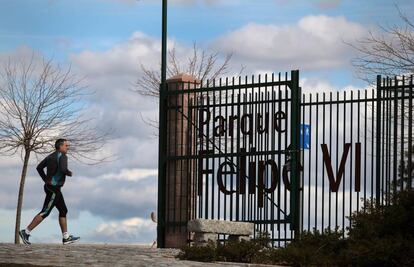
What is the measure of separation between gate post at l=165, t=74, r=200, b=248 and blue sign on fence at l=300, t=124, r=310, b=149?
2.72m

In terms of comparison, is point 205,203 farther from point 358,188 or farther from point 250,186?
point 358,188

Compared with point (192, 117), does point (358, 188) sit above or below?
below

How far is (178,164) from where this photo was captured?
782 inches

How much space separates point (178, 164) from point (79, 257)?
612 centimetres

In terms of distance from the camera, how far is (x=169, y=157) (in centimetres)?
1992

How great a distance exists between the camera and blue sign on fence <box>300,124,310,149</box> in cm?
1797

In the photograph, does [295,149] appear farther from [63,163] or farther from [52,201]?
[52,201]

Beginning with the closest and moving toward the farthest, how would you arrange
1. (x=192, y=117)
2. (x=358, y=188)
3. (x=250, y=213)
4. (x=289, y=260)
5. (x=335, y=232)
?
(x=289, y=260), (x=335, y=232), (x=358, y=188), (x=250, y=213), (x=192, y=117)

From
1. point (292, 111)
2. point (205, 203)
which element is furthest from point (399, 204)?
point (205, 203)

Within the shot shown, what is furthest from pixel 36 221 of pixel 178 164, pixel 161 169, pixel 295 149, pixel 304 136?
pixel 304 136

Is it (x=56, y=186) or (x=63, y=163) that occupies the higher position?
(x=63, y=163)

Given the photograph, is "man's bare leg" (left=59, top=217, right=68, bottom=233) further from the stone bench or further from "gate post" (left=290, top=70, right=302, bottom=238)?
"gate post" (left=290, top=70, right=302, bottom=238)

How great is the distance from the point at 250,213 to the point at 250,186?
0.53 meters

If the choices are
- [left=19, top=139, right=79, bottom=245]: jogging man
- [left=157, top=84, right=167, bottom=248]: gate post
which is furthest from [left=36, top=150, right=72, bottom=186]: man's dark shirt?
[left=157, top=84, right=167, bottom=248]: gate post
